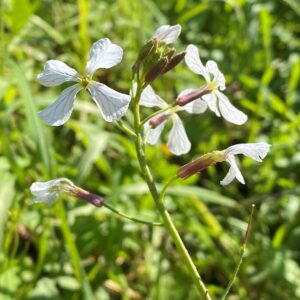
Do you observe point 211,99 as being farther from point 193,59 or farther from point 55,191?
point 55,191

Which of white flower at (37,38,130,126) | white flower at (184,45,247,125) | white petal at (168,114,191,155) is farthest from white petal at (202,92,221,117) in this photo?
white flower at (37,38,130,126)

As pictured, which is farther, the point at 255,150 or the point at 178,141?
the point at 178,141

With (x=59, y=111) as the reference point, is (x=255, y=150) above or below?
below

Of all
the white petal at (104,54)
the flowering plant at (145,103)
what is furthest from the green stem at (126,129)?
the white petal at (104,54)

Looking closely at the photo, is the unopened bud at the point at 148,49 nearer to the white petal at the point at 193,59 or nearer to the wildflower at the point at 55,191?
the white petal at the point at 193,59

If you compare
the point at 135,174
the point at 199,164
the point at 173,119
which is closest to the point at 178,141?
the point at 173,119

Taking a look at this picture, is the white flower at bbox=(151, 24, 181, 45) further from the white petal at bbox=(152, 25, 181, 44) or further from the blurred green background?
the blurred green background

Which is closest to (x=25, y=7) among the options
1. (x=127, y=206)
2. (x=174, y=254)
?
(x=127, y=206)
